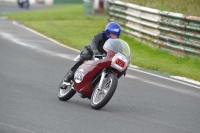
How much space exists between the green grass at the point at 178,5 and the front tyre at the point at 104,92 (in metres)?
11.7

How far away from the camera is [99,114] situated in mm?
10078

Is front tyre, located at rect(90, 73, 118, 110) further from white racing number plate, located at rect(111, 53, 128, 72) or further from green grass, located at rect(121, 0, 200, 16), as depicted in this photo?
green grass, located at rect(121, 0, 200, 16)

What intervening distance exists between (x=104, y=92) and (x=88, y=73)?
20.4 inches

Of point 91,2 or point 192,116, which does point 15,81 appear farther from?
point 91,2

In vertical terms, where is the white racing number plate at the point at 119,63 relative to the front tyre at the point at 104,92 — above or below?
above

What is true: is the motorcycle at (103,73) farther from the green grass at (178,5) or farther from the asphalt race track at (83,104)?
the green grass at (178,5)

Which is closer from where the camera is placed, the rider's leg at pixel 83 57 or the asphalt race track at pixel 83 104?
the asphalt race track at pixel 83 104

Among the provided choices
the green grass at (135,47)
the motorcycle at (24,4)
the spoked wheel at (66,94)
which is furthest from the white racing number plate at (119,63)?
the motorcycle at (24,4)

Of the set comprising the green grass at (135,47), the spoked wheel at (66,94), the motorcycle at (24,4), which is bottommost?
the motorcycle at (24,4)

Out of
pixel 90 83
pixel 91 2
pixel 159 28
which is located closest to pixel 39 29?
pixel 159 28

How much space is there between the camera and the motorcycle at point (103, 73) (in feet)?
34.1

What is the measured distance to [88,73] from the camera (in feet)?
35.8

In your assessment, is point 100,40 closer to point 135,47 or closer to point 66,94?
point 66,94

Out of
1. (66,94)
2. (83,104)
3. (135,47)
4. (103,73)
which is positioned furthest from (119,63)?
(135,47)
